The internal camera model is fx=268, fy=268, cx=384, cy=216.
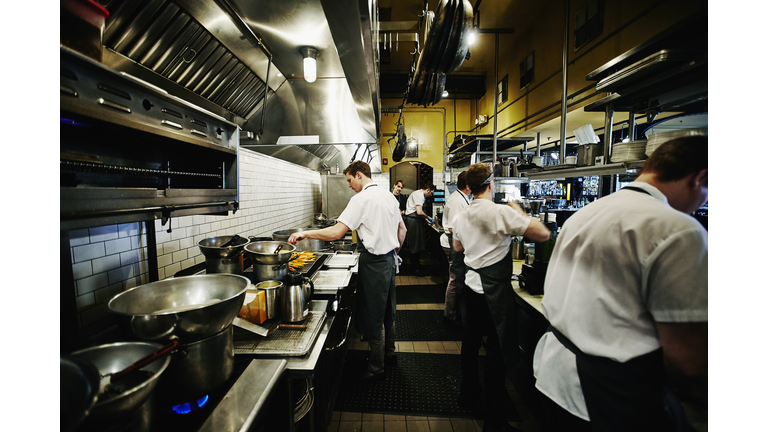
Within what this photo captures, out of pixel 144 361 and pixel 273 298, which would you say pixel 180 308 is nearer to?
pixel 144 361

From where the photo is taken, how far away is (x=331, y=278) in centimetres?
230

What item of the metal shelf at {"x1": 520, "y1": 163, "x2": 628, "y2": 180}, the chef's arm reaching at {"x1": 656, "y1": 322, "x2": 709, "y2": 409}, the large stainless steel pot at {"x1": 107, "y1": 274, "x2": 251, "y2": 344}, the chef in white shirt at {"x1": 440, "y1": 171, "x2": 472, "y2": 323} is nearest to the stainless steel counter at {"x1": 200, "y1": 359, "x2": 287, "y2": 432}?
the large stainless steel pot at {"x1": 107, "y1": 274, "x2": 251, "y2": 344}

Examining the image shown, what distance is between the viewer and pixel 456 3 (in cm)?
154

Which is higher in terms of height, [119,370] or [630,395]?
[119,370]

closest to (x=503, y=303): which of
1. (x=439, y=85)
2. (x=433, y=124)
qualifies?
(x=439, y=85)

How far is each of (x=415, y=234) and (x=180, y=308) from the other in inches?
222

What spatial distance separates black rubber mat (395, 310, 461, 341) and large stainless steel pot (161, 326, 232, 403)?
2.62 metres

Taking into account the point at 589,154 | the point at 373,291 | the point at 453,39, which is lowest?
the point at 373,291

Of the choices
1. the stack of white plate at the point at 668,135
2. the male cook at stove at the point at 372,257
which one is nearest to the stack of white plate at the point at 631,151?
the stack of white plate at the point at 668,135

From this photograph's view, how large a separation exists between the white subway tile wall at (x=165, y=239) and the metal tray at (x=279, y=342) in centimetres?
57

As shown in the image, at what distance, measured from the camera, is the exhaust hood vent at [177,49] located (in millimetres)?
1263

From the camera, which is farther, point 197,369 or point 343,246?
point 343,246

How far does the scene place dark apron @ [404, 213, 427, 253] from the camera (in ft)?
20.8

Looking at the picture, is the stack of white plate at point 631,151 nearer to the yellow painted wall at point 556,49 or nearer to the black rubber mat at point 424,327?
the yellow painted wall at point 556,49
